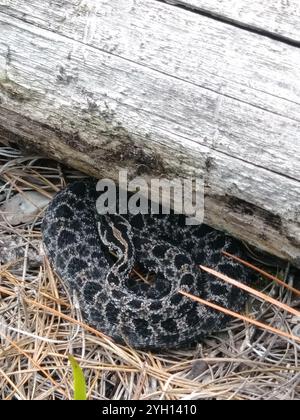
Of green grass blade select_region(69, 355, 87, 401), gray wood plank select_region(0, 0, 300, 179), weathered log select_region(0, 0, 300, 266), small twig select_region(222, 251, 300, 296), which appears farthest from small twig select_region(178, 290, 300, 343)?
green grass blade select_region(69, 355, 87, 401)

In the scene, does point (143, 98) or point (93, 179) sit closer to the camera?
point (143, 98)

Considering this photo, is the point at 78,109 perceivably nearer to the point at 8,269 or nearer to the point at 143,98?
the point at 143,98

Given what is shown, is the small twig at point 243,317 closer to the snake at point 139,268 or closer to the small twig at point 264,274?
the snake at point 139,268

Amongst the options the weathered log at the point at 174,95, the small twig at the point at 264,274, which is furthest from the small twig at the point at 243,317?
the weathered log at the point at 174,95

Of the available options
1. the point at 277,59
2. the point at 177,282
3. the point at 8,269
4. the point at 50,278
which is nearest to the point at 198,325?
the point at 177,282

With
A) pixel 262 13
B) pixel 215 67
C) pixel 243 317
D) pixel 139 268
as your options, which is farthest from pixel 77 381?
pixel 262 13

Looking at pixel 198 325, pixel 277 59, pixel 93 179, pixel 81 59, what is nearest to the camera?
pixel 277 59
